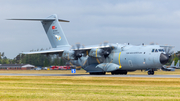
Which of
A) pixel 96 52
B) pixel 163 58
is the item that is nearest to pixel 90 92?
pixel 163 58

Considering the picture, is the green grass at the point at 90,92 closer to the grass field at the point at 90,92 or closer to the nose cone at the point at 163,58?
the grass field at the point at 90,92

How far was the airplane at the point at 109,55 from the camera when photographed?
40.5 meters

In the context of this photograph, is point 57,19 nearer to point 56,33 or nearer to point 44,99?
point 56,33

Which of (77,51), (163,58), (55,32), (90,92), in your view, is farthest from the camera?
(55,32)

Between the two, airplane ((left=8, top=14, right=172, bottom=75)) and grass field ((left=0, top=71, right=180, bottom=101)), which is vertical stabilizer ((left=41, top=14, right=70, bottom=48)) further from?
grass field ((left=0, top=71, right=180, bottom=101))

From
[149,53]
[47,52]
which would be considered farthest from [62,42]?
[149,53]

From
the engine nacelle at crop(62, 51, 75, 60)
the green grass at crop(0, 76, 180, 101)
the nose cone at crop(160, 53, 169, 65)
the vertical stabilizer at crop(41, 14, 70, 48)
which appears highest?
the vertical stabilizer at crop(41, 14, 70, 48)

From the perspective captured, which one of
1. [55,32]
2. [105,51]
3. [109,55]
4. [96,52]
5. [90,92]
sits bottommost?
[90,92]

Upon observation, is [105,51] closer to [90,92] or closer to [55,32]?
[55,32]

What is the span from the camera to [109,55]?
44.6 metres

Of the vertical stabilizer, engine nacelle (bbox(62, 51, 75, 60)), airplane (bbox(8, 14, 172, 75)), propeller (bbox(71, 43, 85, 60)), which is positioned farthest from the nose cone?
the vertical stabilizer

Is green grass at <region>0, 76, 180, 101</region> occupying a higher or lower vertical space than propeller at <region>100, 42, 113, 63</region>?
lower

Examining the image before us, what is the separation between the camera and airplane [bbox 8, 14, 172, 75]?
40.5 m

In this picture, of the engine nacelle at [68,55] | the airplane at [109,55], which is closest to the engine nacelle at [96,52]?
the airplane at [109,55]
